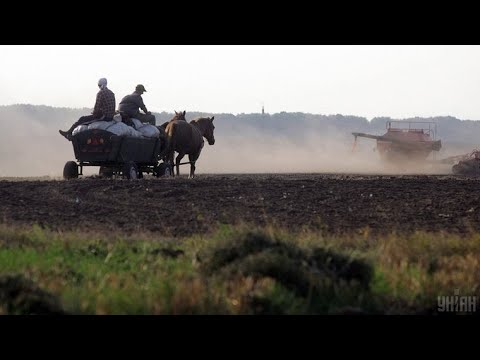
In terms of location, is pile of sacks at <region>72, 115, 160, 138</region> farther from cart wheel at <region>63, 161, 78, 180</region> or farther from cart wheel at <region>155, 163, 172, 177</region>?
cart wheel at <region>155, 163, 172, 177</region>

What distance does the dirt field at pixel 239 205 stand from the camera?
1617 centimetres

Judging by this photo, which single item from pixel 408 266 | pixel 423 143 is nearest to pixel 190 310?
pixel 408 266

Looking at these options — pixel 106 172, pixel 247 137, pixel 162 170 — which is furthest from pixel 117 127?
pixel 247 137

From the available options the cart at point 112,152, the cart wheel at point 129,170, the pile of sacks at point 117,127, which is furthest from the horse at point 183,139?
the cart wheel at point 129,170

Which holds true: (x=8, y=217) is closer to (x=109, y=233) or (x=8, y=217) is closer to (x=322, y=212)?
(x=109, y=233)

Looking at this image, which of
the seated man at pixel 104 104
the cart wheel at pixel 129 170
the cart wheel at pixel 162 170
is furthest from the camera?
the cart wheel at pixel 162 170

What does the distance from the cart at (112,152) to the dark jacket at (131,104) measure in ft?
2.79

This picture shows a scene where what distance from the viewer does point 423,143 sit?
153ft

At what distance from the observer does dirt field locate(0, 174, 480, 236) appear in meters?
16.2

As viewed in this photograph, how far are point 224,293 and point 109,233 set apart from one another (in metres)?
5.40

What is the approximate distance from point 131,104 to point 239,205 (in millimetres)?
9159

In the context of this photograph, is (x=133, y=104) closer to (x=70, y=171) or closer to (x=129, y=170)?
(x=129, y=170)

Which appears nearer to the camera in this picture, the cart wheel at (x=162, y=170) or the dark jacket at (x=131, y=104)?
the dark jacket at (x=131, y=104)

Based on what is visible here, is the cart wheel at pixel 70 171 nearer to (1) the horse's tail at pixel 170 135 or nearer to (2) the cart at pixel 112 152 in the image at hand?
(2) the cart at pixel 112 152
